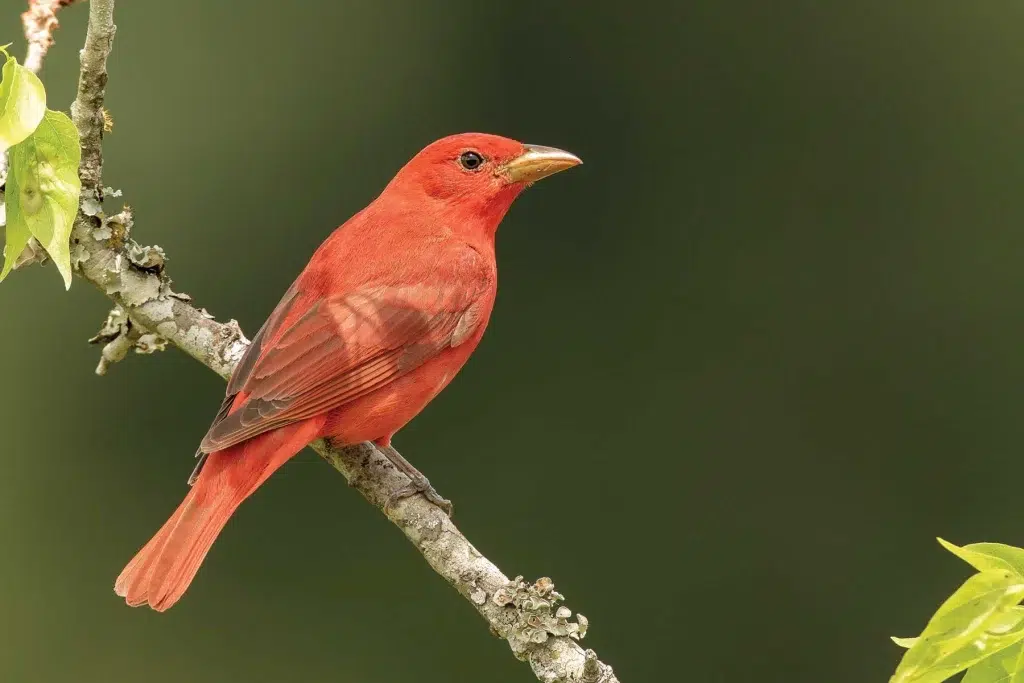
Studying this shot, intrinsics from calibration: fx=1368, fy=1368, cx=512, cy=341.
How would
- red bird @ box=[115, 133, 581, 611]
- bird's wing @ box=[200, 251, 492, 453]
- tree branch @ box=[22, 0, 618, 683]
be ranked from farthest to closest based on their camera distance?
bird's wing @ box=[200, 251, 492, 453], red bird @ box=[115, 133, 581, 611], tree branch @ box=[22, 0, 618, 683]

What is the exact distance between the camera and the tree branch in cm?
283

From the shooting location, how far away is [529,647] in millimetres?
2830

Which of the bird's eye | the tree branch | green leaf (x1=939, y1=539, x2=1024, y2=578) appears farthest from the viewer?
the bird's eye

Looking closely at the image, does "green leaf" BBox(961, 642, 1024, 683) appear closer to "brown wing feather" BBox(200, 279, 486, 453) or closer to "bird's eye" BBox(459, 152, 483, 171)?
"brown wing feather" BBox(200, 279, 486, 453)

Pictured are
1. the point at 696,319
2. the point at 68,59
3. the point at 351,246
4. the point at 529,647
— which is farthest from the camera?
the point at 696,319

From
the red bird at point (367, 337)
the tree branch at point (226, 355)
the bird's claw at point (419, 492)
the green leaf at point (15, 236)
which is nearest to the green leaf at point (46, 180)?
the green leaf at point (15, 236)

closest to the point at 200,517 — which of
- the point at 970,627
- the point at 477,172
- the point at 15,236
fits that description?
the point at 15,236

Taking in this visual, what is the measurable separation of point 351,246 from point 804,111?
13.4 feet

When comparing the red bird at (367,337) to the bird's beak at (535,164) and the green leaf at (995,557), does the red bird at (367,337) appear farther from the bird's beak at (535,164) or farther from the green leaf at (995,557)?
the green leaf at (995,557)

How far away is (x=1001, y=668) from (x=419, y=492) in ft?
5.87

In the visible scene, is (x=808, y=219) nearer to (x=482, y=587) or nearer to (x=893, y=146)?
(x=893, y=146)

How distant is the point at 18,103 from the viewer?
217cm

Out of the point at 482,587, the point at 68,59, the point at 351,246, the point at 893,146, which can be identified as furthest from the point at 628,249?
the point at 482,587

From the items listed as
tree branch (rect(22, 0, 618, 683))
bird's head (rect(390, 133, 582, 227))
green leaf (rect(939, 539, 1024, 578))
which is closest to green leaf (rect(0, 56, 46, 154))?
tree branch (rect(22, 0, 618, 683))
